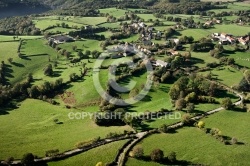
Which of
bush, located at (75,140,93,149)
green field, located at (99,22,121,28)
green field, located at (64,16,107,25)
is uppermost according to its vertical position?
green field, located at (64,16,107,25)

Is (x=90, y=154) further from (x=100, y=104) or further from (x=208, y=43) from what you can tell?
(x=208, y=43)

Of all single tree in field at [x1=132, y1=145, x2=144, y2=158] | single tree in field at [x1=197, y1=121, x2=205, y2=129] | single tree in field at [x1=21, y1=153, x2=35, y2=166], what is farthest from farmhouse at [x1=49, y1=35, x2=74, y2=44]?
single tree in field at [x1=132, y1=145, x2=144, y2=158]

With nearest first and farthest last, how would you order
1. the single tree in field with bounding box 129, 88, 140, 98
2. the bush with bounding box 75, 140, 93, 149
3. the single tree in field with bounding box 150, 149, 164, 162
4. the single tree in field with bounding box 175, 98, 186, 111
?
1. the single tree in field with bounding box 150, 149, 164, 162
2. the bush with bounding box 75, 140, 93, 149
3. the single tree in field with bounding box 175, 98, 186, 111
4. the single tree in field with bounding box 129, 88, 140, 98

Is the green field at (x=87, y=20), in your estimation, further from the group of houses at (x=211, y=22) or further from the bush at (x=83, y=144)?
the bush at (x=83, y=144)

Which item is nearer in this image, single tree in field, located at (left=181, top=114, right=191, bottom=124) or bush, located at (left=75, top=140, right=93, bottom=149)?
bush, located at (left=75, top=140, right=93, bottom=149)

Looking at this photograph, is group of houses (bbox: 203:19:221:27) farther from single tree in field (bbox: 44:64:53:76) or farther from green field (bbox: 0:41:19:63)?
green field (bbox: 0:41:19:63)

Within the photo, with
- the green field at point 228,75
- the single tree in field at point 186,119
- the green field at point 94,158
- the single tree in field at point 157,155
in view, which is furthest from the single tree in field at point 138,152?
the green field at point 228,75

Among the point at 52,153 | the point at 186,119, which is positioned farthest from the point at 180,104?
the point at 52,153
